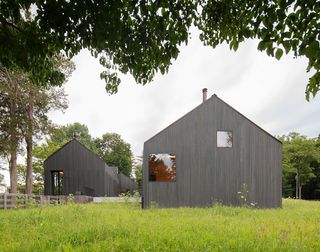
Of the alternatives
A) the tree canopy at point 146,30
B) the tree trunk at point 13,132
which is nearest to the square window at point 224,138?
the tree trunk at point 13,132

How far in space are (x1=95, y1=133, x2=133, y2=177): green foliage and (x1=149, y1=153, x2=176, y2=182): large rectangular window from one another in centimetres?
3651

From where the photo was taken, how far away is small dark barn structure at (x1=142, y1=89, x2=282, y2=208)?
1916cm

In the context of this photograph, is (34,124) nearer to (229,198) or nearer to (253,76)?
(229,198)

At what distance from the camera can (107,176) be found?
3019cm

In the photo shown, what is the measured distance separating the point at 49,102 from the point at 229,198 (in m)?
13.7

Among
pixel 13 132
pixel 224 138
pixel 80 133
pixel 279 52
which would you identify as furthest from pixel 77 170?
pixel 80 133

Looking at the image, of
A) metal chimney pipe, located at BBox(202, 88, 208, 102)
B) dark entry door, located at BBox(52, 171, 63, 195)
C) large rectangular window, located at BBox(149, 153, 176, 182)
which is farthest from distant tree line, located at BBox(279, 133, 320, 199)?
large rectangular window, located at BBox(149, 153, 176, 182)

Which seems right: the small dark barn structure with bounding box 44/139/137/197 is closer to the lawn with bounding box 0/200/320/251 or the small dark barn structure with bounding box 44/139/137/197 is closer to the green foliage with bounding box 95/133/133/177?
the lawn with bounding box 0/200/320/251

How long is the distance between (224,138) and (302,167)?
1268 inches

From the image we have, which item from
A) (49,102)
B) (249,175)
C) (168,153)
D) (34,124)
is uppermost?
(49,102)

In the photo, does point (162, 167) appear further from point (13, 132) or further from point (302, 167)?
point (302, 167)

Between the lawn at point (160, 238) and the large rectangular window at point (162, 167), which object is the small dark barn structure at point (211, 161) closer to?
the large rectangular window at point (162, 167)

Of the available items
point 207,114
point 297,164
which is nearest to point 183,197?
point 207,114

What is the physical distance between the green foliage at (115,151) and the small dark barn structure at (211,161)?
36.8m
